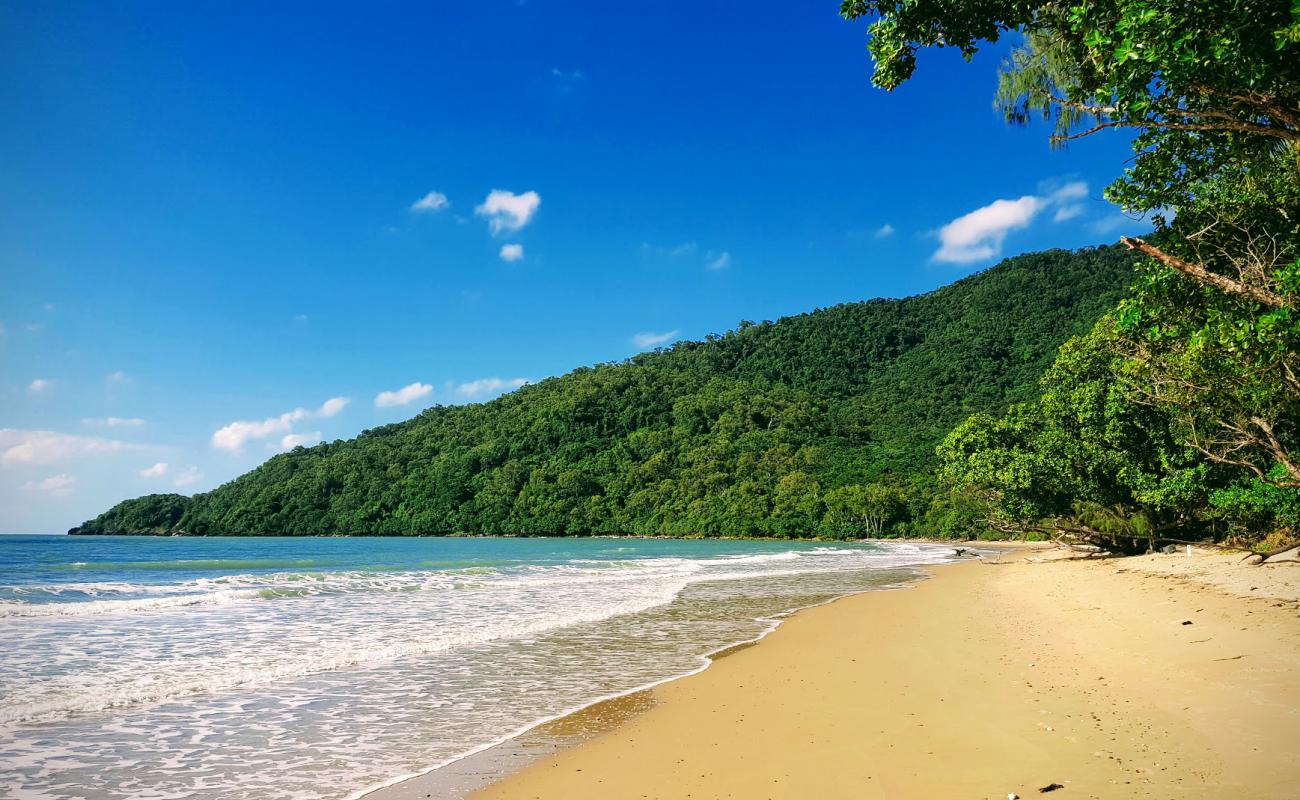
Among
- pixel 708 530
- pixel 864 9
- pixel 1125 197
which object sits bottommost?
pixel 708 530

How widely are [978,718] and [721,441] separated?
94.4 m

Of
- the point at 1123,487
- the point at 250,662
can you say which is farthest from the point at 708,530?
the point at 250,662

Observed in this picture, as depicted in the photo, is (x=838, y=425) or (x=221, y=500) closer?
(x=838, y=425)

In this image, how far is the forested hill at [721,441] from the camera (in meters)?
87.0

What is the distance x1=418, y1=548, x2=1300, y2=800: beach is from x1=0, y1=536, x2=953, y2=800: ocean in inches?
44.2

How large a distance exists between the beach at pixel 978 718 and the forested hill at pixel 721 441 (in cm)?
6726

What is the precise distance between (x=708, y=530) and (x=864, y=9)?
83862mm

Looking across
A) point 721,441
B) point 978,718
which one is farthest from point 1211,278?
point 721,441

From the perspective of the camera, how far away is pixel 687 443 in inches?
4099

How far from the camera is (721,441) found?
10044 centimetres

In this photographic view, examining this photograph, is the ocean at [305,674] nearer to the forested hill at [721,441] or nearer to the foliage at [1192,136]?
the foliage at [1192,136]

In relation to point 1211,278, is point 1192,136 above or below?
above

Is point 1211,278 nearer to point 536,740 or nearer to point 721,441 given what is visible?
point 536,740

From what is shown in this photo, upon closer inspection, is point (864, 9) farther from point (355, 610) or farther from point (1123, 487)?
point (1123, 487)
